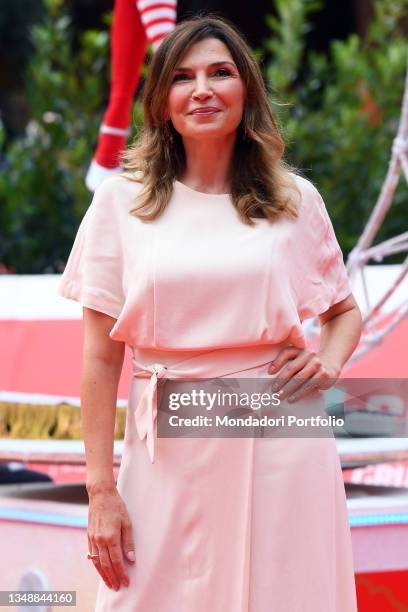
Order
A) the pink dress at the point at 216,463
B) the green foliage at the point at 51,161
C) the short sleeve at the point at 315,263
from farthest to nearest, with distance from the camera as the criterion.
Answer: the green foliage at the point at 51,161 < the short sleeve at the point at 315,263 < the pink dress at the point at 216,463

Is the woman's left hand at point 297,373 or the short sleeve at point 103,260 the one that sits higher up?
the short sleeve at point 103,260

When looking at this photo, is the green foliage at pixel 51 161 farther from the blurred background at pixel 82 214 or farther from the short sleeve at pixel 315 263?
the short sleeve at pixel 315 263

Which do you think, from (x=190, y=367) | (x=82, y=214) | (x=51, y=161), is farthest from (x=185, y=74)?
(x=51, y=161)

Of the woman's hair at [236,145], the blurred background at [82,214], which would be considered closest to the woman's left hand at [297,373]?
the woman's hair at [236,145]

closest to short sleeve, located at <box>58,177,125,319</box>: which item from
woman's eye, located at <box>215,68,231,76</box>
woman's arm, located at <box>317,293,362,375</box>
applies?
woman's eye, located at <box>215,68,231,76</box>

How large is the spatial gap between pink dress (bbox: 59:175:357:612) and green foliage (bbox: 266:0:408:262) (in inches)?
158

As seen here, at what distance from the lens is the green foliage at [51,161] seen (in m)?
5.76

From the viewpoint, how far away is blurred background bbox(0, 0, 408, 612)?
2.41 metres

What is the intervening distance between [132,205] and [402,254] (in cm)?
412

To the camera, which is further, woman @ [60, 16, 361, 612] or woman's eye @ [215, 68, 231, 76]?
woman's eye @ [215, 68, 231, 76]

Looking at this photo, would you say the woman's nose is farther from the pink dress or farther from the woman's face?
the pink dress

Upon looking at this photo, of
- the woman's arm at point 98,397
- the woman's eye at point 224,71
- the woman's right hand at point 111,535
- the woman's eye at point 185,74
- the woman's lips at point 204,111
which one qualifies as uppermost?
the woman's eye at point 224,71

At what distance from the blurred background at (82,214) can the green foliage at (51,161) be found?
0.01 meters

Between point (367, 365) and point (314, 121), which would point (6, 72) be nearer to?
point (314, 121)
